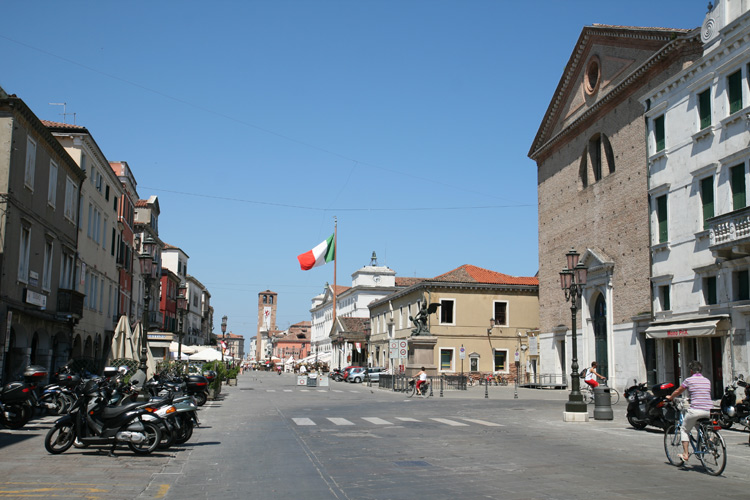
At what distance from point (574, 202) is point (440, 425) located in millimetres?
26469

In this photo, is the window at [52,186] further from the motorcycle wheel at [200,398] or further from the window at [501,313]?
the window at [501,313]

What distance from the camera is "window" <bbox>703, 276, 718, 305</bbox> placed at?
28453mm

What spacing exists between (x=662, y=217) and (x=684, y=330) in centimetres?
604

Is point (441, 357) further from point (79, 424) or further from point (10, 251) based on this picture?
point (79, 424)

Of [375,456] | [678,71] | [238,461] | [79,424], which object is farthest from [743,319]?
[79,424]

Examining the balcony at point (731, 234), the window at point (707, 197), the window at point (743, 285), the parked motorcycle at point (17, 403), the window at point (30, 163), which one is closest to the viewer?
the parked motorcycle at point (17, 403)

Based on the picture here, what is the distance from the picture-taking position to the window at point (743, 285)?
25.9 metres

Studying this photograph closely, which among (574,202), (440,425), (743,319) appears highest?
(574,202)

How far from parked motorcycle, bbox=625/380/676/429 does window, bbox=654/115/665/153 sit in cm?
1757

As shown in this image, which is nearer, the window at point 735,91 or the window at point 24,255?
the window at point 24,255

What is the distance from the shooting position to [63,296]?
27.8m

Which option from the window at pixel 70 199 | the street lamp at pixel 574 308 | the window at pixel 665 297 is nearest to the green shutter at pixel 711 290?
the window at pixel 665 297

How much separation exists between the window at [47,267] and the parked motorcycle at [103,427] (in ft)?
49.0

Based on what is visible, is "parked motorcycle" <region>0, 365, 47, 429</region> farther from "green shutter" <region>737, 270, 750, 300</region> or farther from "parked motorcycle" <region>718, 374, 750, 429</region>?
"green shutter" <region>737, 270, 750, 300</region>
